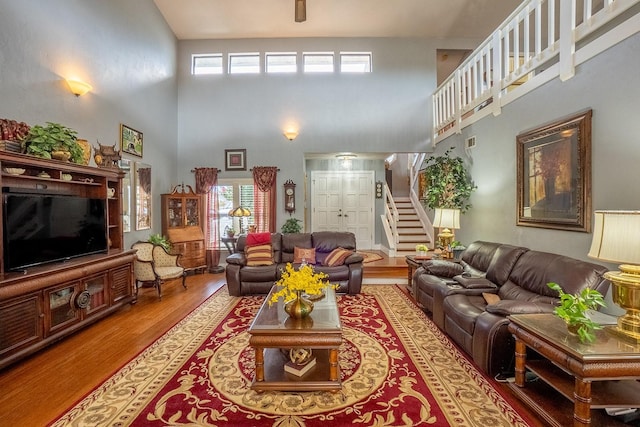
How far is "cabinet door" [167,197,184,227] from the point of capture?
21.1 feet

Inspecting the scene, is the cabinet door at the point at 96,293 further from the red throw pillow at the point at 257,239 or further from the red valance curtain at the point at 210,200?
the red valance curtain at the point at 210,200

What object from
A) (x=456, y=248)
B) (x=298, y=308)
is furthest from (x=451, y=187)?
(x=298, y=308)

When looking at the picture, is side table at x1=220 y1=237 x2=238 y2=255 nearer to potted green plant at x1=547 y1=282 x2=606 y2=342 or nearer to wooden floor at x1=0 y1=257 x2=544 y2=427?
wooden floor at x1=0 y1=257 x2=544 y2=427

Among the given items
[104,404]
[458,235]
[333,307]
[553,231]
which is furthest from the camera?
[458,235]

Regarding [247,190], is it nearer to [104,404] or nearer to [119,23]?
[119,23]

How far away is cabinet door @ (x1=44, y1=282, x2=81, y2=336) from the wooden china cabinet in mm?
2730

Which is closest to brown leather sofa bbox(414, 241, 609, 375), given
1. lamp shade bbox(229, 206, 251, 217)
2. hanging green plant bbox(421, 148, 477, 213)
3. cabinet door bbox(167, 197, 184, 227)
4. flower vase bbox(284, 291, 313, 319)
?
hanging green plant bbox(421, 148, 477, 213)

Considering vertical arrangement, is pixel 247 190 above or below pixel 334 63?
below

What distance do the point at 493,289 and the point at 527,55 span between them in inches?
116

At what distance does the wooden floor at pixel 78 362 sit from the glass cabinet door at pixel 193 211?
2233 mm

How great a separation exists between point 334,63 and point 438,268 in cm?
539

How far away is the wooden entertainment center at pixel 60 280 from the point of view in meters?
2.76

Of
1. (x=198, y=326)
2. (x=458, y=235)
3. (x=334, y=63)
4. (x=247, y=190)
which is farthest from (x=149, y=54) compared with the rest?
(x=458, y=235)

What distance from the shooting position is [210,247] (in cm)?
707
